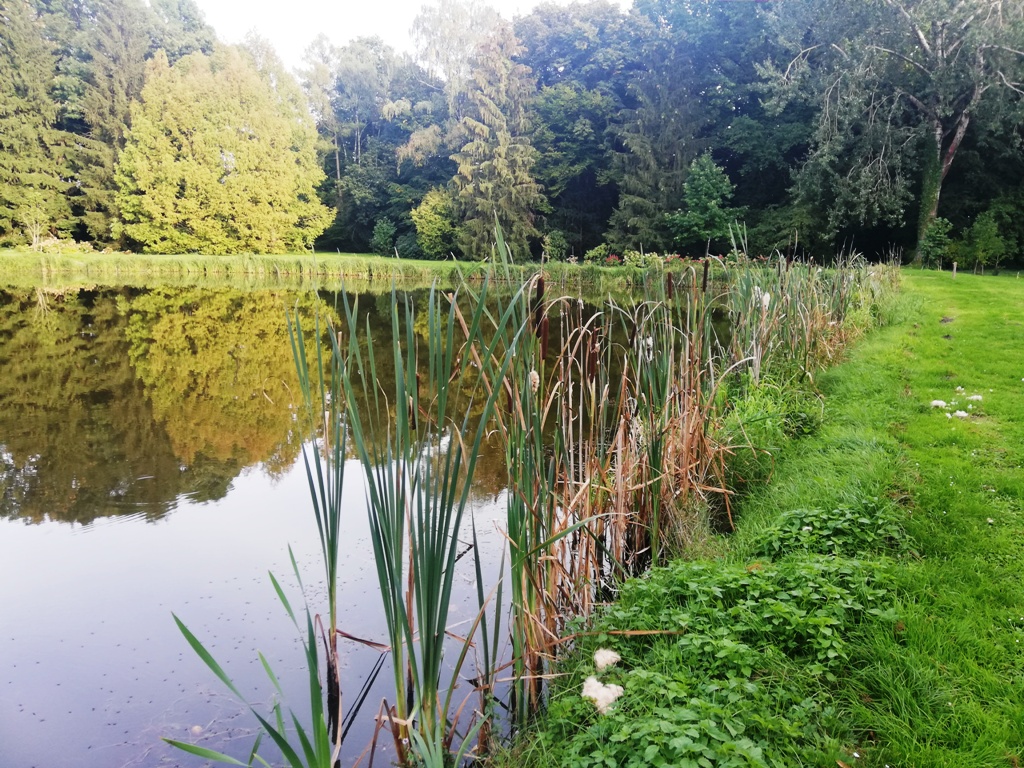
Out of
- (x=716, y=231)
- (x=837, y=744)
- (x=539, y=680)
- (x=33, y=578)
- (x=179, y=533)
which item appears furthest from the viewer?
(x=716, y=231)

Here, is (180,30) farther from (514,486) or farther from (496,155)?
(514,486)

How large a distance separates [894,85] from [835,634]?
24.3m

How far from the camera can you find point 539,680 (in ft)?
8.07

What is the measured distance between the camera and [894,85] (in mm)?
21297

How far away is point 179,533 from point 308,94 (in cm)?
4405

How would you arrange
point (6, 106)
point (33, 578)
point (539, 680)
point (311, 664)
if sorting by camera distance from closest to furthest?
1. point (311, 664)
2. point (539, 680)
3. point (33, 578)
4. point (6, 106)

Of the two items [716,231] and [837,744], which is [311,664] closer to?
[837,744]

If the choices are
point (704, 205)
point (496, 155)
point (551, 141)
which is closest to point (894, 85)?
point (704, 205)

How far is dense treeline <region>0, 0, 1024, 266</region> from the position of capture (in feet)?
70.2

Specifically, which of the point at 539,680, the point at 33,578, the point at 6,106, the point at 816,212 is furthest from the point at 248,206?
the point at 539,680

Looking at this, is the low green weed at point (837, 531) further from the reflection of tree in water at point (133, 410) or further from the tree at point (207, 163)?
the tree at point (207, 163)

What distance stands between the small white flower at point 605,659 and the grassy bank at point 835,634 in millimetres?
38

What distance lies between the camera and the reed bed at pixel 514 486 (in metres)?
1.79

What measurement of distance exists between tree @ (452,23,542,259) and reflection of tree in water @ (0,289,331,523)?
17.0 m
